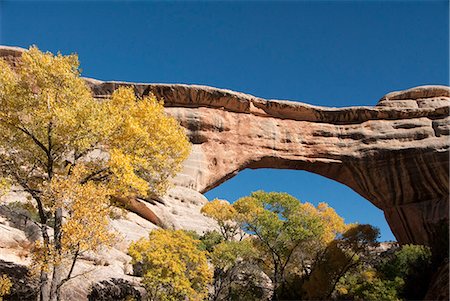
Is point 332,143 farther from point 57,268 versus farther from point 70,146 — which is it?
point 57,268

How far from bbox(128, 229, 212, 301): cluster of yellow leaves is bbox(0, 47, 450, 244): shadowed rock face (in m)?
17.1

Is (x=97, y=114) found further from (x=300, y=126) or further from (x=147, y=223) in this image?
(x=300, y=126)

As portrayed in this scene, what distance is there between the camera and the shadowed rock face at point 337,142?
3538 centimetres

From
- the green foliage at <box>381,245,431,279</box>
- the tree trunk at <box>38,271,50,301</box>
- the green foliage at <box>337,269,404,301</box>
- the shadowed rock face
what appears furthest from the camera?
the shadowed rock face

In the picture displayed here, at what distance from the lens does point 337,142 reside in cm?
3822

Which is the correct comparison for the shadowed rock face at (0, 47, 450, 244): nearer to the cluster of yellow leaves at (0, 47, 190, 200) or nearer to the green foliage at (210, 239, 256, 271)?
the green foliage at (210, 239, 256, 271)

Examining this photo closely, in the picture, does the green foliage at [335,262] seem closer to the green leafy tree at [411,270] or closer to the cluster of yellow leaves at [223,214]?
the green leafy tree at [411,270]

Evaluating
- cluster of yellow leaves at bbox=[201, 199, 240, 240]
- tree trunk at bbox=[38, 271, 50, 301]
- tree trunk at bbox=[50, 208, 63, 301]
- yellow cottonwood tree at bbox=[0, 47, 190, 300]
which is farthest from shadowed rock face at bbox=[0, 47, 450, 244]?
tree trunk at bbox=[38, 271, 50, 301]

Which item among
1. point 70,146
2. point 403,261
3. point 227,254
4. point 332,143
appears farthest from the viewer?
point 332,143

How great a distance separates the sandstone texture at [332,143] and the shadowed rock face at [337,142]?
0.09 metres

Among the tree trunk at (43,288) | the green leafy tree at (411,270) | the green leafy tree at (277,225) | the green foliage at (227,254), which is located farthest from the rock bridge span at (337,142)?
the tree trunk at (43,288)

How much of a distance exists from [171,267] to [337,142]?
25.5m

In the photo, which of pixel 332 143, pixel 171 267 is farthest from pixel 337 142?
pixel 171 267

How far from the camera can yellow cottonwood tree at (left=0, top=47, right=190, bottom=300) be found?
38.9 feet
